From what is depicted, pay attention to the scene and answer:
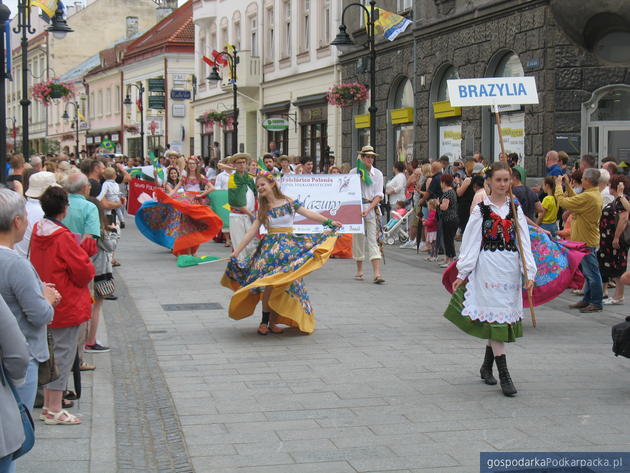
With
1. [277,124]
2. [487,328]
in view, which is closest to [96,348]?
[487,328]

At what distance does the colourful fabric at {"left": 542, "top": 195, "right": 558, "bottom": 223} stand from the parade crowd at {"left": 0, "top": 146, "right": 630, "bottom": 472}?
16 mm

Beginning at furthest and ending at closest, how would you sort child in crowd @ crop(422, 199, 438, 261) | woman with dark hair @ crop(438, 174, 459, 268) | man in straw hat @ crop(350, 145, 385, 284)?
1. child in crowd @ crop(422, 199, 438, 261)
2. woman with dark hair @ crop(438, 174, 459, 268)
3. man in straw hat @ crop(350, 145, 385, 284)

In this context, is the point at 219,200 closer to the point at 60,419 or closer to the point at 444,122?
the point at 444,122

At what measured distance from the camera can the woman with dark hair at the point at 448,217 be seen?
16.1 m

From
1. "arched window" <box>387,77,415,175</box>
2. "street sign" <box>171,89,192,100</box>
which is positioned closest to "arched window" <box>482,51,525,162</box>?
"arched window" <box>387,77,415,175</box>

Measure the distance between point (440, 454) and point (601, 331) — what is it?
195 inches

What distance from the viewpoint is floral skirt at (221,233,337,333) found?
955 centimetres

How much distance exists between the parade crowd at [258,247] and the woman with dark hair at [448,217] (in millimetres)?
23

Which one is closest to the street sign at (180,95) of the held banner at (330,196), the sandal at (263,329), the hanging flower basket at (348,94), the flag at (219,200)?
the hanging flower basket at (348,94)

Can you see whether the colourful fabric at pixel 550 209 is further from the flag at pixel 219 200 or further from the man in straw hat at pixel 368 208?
the flag at pixel 219 200

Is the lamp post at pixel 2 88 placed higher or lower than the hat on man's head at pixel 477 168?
higher

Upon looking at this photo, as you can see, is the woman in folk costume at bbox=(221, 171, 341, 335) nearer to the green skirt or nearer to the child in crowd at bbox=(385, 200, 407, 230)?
the green skirt

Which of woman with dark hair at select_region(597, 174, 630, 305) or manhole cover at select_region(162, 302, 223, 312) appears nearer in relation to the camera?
woman with dark hair at select_region(597, 174, 630, 305)

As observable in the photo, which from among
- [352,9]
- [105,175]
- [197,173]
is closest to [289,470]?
[105,175]
